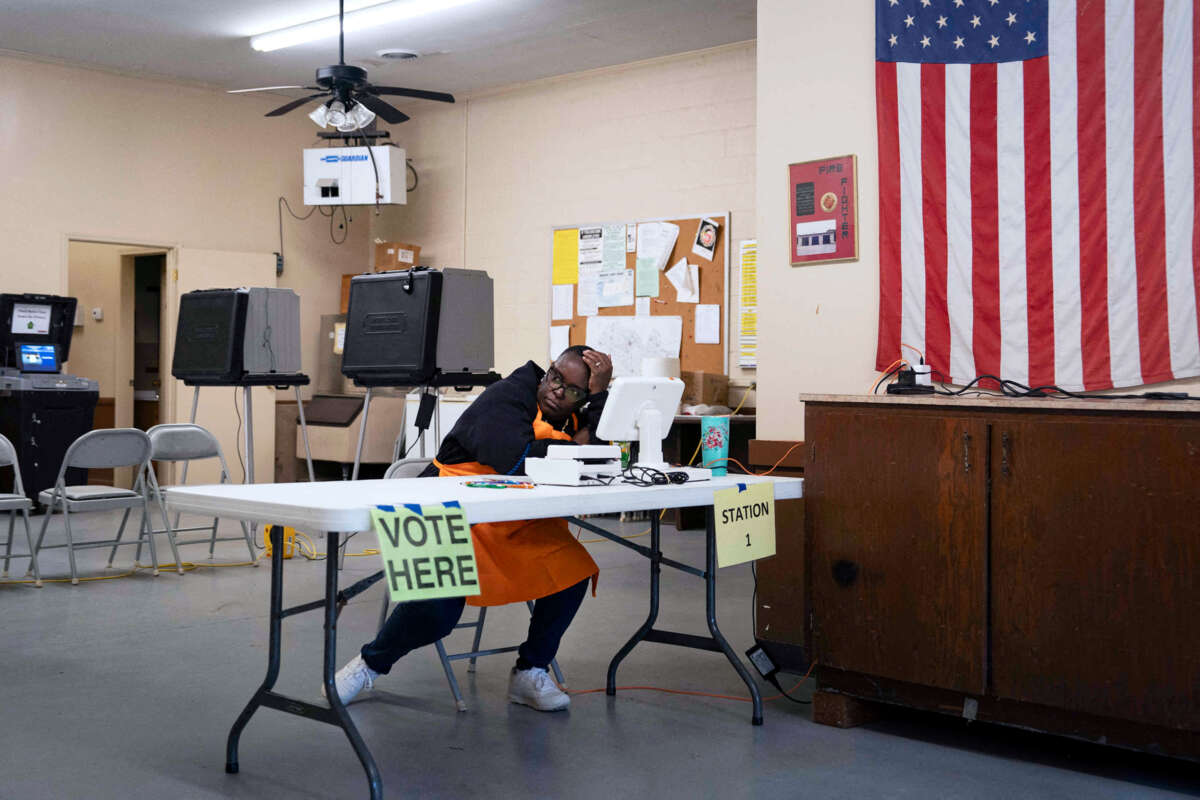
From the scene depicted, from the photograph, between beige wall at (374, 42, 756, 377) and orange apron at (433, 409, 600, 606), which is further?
beige wall at (374, 42, 756, 377)

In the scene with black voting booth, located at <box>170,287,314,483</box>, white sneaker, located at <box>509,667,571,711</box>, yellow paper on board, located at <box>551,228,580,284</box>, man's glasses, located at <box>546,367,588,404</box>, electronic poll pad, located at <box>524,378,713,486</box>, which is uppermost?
yellow paper on board, located at <box>551,228,580,284</box>

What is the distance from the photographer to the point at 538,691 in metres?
3.12

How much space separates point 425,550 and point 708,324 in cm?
563

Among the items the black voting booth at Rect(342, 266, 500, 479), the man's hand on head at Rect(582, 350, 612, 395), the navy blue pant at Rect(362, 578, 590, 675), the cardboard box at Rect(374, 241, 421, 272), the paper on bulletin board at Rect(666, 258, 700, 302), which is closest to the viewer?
the navy blue pant at Rect(362, 578, 590, 675)

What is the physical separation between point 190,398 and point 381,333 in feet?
14.0

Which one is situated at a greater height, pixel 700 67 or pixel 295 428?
pixel 700 67

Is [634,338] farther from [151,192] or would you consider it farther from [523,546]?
[523,546]

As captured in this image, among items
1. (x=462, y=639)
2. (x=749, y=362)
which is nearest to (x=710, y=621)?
(x=462, y=639)

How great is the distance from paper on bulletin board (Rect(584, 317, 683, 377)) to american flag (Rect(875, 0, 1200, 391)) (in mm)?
4214

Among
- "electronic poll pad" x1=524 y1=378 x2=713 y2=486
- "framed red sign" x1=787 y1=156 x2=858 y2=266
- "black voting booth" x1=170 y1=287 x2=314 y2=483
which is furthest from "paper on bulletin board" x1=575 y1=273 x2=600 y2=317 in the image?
"electronic poll pad" x1=524 y1=378 x2=713 y2=486

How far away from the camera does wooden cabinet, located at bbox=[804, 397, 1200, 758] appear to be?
2.53 m

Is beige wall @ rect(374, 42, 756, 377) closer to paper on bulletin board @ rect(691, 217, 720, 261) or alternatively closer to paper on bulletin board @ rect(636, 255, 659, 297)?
paper on bulletin board @ rect(691, 217, 720, 261)

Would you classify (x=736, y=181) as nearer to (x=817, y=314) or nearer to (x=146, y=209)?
(x=817, y=314)

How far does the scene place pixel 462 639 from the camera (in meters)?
3.94
